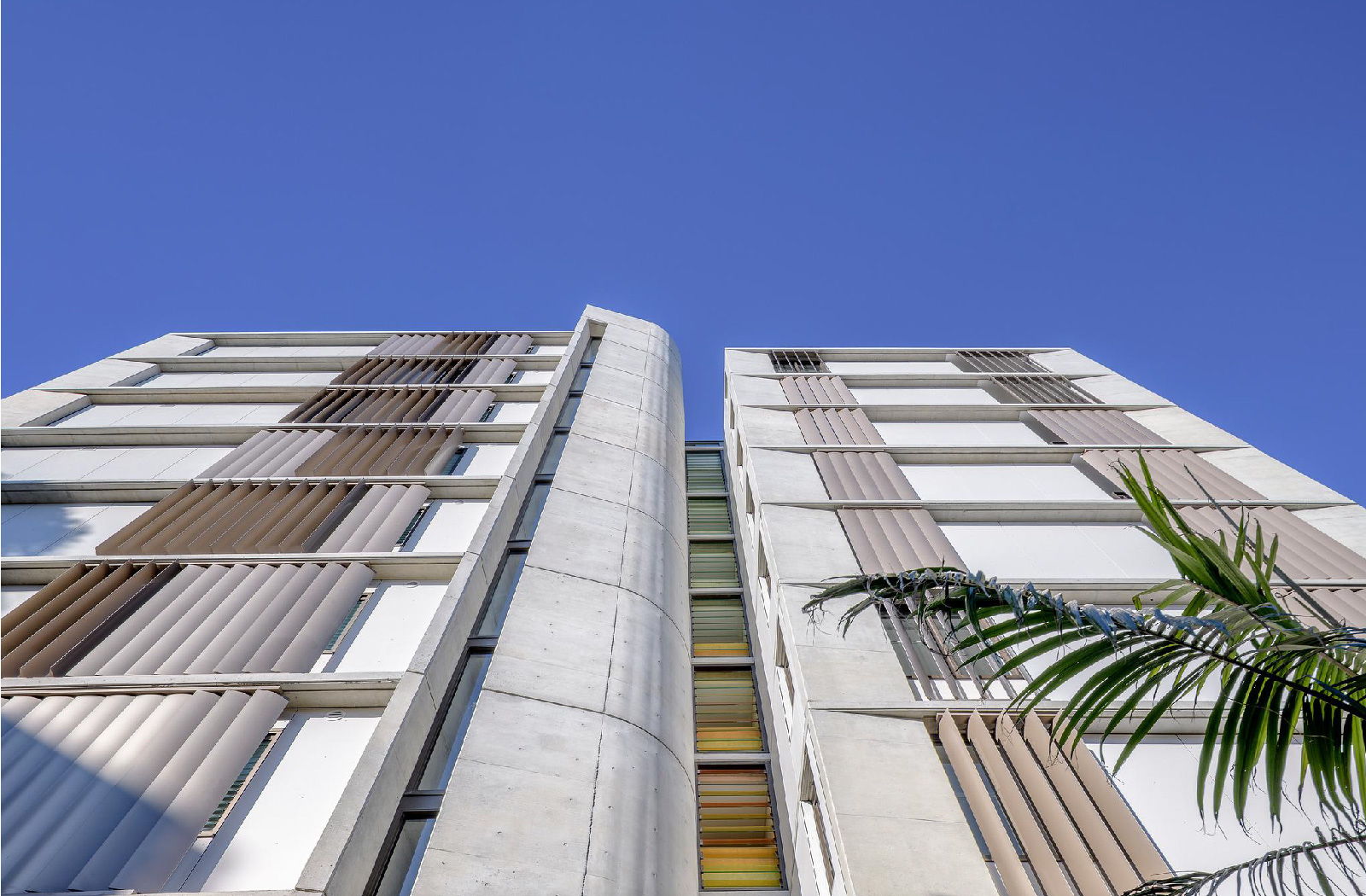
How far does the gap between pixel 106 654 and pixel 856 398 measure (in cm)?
1641

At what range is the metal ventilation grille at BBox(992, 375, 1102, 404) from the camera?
62.8 ft

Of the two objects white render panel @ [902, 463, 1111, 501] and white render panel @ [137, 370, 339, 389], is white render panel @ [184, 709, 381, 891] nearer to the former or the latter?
white render panel @ [902, 463, 1111, 501]

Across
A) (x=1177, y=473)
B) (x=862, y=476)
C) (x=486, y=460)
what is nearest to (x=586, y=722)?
(x=486, y=460)

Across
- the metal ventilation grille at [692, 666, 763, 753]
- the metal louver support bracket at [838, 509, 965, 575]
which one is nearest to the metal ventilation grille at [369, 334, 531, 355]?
the metal ventilation grille at [692, 666, 763, 753]

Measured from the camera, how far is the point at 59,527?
11914mm

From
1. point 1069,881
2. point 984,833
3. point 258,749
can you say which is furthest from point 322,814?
point 1069,881

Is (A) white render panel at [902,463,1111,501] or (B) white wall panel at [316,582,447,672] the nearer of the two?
(B) white wall panel at [316,582,447,672]

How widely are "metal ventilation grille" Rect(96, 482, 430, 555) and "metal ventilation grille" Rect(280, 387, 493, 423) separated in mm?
4004

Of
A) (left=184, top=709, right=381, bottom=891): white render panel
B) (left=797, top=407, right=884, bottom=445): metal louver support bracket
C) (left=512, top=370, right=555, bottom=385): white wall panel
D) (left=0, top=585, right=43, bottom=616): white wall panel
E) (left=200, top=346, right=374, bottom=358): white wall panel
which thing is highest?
(left=200, top=346, right=374, bottom=358): white wall panel

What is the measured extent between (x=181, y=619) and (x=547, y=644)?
14.4ft

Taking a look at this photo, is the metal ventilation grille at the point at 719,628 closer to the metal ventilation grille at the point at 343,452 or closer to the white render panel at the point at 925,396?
the metal ventilation grille at the point at 343,452

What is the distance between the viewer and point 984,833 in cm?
673

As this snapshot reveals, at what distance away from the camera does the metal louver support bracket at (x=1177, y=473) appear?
538 inches

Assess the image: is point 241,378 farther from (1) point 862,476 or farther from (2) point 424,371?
(1) point 862,476
